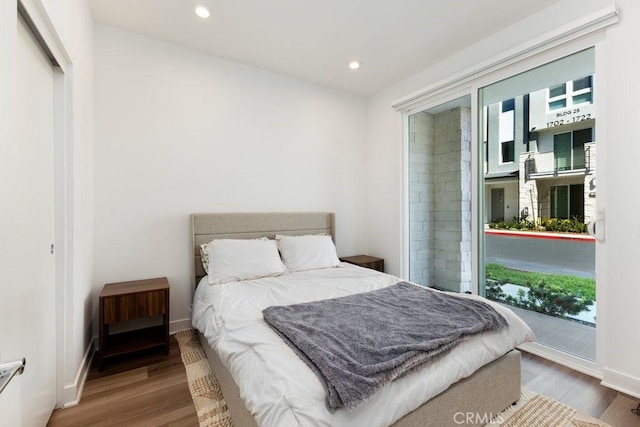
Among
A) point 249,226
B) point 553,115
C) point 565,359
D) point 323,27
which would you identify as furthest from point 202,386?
point 553,115

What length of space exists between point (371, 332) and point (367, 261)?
6.99 ft

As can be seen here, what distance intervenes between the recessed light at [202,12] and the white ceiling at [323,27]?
4cm

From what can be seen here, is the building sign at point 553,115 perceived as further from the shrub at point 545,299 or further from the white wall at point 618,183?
the shrub at point 545,299

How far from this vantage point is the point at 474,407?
1.47 meters

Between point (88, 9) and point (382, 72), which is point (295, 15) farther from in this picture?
point (88, 9)

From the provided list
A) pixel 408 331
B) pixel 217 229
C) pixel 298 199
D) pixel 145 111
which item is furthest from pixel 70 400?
pixel 298 199

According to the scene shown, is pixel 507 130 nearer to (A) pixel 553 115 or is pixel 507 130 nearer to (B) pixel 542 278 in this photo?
(A) pixel 553 115

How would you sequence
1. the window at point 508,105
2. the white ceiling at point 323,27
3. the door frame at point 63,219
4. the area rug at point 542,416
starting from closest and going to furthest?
the area rug at point 542,416 → the door frame at point 63,219 → the white ceiling at point 323,27 → the window at point 508,105

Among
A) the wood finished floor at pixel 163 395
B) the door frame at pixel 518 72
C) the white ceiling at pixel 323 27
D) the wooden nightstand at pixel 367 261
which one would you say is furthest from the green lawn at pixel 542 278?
the white ceiling at pixel 323 27

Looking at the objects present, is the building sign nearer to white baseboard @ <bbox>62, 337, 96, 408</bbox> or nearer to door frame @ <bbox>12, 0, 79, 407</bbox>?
door frame @ <bbox>12, 0, 79, 407</bbox>

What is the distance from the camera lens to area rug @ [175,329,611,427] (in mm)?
1601

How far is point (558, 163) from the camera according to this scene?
92.1 inches

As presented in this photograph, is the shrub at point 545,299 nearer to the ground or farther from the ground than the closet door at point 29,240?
nearer to the ground

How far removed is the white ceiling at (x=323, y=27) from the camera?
7.39ft
